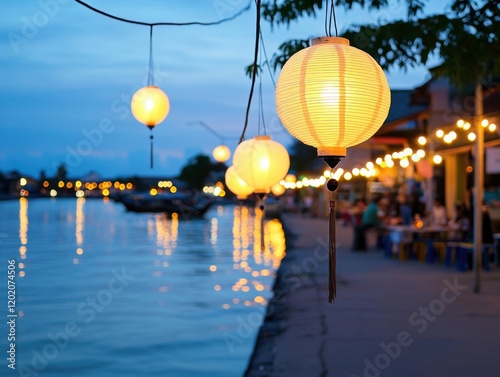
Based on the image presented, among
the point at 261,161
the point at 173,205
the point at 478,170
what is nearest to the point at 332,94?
the point at 261,161

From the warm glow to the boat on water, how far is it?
5177 cm

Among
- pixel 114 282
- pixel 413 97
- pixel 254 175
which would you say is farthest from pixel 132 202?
pixel 254 175

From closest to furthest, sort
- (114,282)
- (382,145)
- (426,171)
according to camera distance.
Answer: (114,282) → (426,171) → (382,145)

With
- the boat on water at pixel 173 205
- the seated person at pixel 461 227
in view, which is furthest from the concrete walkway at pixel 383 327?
the boat on water at pixel 173 205

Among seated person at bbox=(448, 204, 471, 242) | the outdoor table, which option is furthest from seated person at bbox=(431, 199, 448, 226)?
seated person at bbox=(448, 204, 471, 242)

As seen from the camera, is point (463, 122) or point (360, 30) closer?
point (360, 30)

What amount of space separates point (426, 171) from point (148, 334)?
12087mm

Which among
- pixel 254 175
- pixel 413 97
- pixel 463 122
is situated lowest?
pixel 254 175

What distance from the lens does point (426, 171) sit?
65.7 ft

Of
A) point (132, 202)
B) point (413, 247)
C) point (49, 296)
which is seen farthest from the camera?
point (132, 202)

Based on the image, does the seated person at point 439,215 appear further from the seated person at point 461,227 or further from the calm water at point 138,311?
Answer: the calm water at point 138,311

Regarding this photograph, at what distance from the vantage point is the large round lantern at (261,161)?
20.5 ft

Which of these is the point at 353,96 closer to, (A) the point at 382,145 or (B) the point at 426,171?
(B) the point at 426,171

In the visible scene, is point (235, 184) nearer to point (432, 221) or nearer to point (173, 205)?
point (432, 221)
